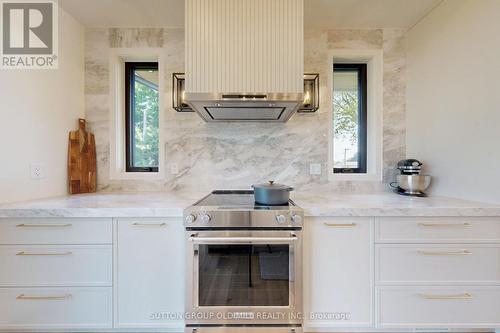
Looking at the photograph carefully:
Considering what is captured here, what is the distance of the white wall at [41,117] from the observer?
5.47ft

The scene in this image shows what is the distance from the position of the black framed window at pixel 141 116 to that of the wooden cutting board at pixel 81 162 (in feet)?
0.96

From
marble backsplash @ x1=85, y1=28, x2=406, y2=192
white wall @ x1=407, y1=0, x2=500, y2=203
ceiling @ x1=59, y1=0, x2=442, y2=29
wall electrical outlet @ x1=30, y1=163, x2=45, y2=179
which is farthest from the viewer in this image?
marble backsplash @ x1=85, y1=28, x2=406, y2=192

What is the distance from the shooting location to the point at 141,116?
245cm

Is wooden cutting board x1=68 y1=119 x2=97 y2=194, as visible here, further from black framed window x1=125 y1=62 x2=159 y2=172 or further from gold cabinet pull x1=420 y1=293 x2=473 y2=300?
gold cabinet pull x1=420 y1=293 x2=473 y2=300

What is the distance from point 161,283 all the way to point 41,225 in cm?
80

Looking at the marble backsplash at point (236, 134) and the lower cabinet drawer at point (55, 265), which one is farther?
the marble backsplash at point (236, 134)

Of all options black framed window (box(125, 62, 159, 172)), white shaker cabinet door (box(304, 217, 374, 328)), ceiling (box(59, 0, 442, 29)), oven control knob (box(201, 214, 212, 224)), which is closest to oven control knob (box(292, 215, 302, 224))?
white shaker cabinet door (box(304, 217, 374, 328))

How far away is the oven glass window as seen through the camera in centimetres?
151

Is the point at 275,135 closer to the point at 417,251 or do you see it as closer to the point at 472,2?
the point at 417,251

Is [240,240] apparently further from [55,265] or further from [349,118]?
[349,118]

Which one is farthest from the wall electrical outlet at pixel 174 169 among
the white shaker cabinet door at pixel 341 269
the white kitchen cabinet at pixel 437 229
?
the white kitchen cabinet at pixel 437 229

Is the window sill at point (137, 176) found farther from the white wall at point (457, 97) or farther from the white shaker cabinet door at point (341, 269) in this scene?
the white wall at point (457, 97)

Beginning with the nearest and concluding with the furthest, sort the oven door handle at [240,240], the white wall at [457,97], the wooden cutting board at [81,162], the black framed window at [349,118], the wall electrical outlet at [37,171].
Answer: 1. the oven door handle at [240,240]
2. the white wall at [457,97]
3. the wall electrical outlet at [37,171]
4. the wooden cutting board at [81,162]
5. the black framed window at [349,118]

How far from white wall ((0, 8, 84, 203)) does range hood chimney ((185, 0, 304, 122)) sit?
1140 mm
